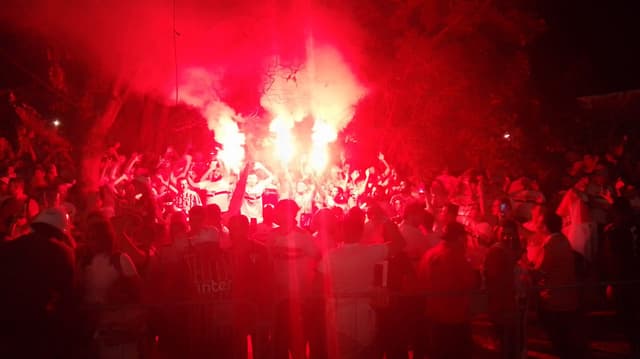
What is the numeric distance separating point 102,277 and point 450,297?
108 inches

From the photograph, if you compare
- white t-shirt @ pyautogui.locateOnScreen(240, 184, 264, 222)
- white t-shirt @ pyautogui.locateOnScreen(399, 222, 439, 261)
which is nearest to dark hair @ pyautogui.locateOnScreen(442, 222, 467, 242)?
white t-shirt @ pyautogui.locateOnScreen(399, 222, 439, 261)

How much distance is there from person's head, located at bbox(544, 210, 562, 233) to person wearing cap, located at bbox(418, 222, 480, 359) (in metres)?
1.11

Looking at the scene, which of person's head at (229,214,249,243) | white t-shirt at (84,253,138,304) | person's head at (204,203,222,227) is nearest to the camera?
white t-shirt at (84,253,138,304)

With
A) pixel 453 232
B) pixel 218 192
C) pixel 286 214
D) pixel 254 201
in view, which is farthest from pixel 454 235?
pixel 218 192

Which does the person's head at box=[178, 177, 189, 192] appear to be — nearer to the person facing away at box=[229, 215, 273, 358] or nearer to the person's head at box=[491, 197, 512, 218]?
the person's head at box=[491, 197, 512, 218]

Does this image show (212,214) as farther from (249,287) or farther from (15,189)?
(15,189)

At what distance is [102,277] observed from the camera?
5.49 m

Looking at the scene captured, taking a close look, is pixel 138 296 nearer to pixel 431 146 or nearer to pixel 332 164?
pixel 332 164

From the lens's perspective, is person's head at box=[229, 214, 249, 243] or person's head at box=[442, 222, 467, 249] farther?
person's head at box=[229, 214, 249, 243]

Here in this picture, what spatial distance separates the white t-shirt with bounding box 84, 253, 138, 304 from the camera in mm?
5480

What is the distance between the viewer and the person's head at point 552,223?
6.64 meters

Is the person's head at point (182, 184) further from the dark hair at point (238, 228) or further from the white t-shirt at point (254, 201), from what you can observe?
the dark hair at point (238, 228)

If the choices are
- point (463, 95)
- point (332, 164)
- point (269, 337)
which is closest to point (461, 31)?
point (463, 95)

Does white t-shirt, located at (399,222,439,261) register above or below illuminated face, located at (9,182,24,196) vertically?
below
